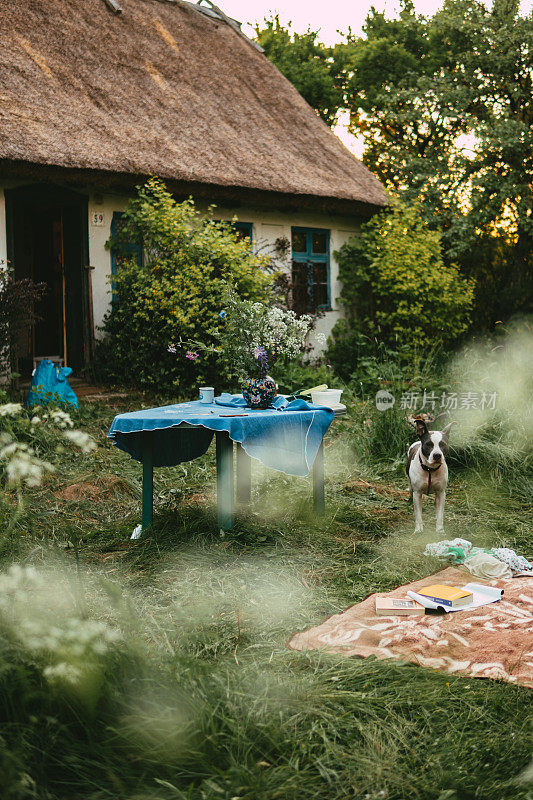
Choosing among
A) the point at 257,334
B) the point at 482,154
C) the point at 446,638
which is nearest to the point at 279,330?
the point at 257,334

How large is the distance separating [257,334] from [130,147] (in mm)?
4030

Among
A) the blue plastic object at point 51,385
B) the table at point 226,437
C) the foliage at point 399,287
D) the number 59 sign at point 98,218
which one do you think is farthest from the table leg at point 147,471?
the foliage at point 399,287

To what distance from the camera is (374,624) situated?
329 cm

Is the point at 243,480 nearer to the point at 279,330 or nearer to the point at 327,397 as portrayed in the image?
the point at 327,397

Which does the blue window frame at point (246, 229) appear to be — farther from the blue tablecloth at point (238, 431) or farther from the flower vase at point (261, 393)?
the flower vase at point (261, 393)

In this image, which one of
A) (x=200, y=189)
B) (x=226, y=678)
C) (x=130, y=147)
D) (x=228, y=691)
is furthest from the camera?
(x=200, y=189)

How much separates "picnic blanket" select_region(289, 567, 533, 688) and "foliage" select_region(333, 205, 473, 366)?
26.8 feet

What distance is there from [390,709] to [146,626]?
1.13m

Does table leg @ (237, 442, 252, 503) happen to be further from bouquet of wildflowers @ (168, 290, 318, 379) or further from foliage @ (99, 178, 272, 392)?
foliage @ (99, 178, 272, 392)

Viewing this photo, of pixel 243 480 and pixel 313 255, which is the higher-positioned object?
pixel 313 255

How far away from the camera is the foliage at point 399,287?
11.8 meters

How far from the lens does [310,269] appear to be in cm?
1189

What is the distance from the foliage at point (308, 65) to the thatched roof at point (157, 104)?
5.43 m

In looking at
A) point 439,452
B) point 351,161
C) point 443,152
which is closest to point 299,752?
point 439,452
